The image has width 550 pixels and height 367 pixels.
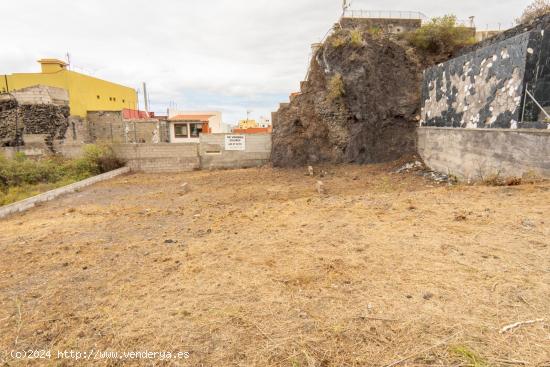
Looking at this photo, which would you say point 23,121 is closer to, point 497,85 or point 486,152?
point 486,152

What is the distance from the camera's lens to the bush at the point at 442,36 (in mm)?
13555

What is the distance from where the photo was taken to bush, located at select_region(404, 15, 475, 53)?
1355 centimetres

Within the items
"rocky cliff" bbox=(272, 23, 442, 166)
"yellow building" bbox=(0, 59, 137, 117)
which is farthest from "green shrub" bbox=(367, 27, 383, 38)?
"yellow building" bbox=(0, 59, 137, 117)

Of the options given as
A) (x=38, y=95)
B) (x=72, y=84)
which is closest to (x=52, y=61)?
(x=72, y=84)

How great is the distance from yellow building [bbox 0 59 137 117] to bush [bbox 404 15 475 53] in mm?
23102

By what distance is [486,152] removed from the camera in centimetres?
783

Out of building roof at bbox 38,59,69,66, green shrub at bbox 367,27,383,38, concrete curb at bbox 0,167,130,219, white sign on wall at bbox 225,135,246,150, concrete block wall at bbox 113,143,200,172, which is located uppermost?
building roof at bbox 38,59,69,66

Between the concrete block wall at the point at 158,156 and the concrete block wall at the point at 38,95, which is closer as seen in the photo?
the concrete block wall at the point at 158,156

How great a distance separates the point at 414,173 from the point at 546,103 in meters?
4.39

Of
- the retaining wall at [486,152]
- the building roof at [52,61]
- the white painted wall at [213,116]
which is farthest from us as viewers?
the white painted wall at [213,116]

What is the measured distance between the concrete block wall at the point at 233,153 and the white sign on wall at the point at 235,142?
0.15m

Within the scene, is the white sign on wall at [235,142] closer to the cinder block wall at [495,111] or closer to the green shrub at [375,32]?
the green shrub at [375,32]

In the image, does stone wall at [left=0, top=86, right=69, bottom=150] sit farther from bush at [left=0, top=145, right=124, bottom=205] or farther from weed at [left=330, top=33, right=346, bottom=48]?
weed at [left=330, top=33, right=346, bottom=48]

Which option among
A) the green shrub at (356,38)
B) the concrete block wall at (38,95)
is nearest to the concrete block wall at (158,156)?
the concrete block wall at (38,95)
